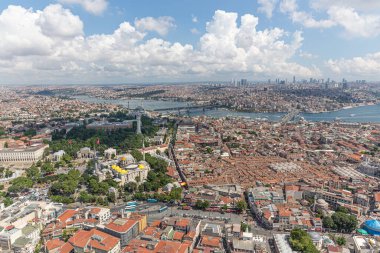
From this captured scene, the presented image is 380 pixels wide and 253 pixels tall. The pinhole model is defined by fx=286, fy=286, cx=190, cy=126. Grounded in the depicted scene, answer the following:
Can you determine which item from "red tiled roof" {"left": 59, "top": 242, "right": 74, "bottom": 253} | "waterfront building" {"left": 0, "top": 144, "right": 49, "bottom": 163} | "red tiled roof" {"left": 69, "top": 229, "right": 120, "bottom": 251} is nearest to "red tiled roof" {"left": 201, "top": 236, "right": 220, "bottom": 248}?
"red tiled roof" {"left": 69, "top": 229, "right": 120, "bottom": 251}

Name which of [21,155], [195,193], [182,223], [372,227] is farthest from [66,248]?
[21,155]

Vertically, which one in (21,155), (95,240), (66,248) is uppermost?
(95,240)

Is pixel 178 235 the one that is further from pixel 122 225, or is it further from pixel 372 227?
pixel 372 227

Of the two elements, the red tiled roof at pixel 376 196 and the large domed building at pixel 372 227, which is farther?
the red tiled roof at pixel 376 196

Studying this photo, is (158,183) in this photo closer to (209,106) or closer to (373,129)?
(373,129)

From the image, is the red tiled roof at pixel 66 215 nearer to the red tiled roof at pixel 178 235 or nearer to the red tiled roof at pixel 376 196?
the red tiled roof at pixel 178 235

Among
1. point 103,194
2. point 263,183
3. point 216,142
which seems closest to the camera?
point 103,194

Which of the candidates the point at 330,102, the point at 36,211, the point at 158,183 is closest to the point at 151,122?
the point at 158,183

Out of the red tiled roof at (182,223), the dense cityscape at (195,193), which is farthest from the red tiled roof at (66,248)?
the red tiled roof at (182,223)

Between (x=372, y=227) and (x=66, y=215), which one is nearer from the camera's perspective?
(x=372, y=227)
